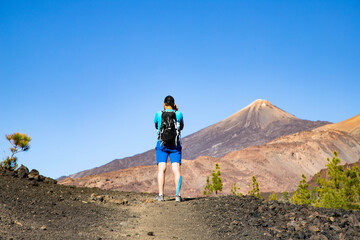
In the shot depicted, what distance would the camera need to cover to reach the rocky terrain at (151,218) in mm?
6633

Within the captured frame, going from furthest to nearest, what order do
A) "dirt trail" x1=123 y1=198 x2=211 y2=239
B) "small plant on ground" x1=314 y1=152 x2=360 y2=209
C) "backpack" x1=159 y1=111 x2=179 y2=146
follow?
"small plant on ground" x1=314 y1=152 x2=360 y2=209
"backpack" x1=159 y1=111 x2=179 y2=146
"dirt trail" x1=123 y1=198 x2=211 y2=239

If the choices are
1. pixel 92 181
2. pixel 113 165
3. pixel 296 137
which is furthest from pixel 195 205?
pixel 113 165

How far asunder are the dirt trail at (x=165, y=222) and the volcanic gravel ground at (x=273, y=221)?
0.75 feet

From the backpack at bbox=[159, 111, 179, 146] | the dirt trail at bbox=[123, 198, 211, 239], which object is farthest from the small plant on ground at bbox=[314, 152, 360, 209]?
the backpack at bbox=[159, 111, 179, 146]

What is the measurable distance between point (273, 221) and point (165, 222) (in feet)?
6.30

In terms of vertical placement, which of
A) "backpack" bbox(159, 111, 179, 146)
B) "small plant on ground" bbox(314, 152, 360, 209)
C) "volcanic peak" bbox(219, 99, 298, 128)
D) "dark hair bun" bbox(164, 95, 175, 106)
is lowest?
"small plant on ground" bbox(314, 152, 360, 209)

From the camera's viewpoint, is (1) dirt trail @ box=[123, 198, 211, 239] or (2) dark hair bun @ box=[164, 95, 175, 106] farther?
(2) dark hair bun @ box=[164, 95, 175, 106]

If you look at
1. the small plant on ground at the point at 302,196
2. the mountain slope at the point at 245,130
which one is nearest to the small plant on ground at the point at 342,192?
the small plant on ground at the point at 302,196

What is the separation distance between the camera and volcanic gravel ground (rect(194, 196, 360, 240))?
266 inches

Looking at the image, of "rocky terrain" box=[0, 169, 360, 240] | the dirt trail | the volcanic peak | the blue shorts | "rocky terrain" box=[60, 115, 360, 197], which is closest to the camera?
"rocky terrain" box=[0, 169, 360, 240]

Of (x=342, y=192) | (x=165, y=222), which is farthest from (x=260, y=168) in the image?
(x=165, y=222)

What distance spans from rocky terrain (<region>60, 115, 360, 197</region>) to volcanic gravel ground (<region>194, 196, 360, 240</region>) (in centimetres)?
5378

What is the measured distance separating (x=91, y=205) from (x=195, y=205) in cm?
217

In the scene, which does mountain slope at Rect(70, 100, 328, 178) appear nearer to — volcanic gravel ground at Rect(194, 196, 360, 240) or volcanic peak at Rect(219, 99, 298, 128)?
volcanic peak at Rect(219, 99, 298, 128)
